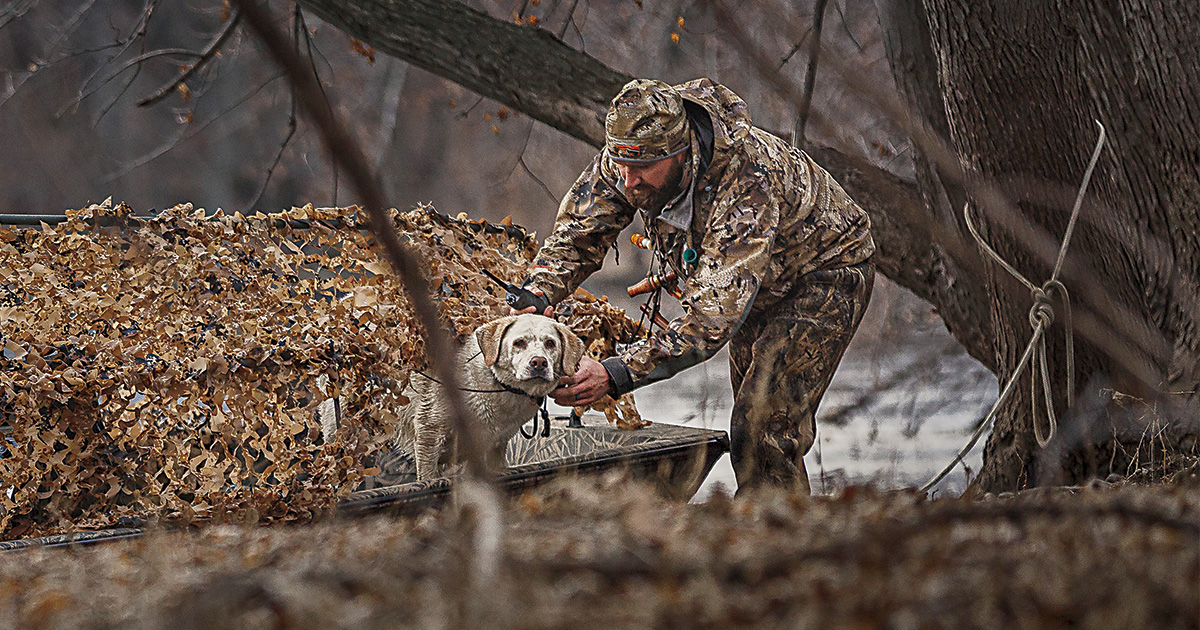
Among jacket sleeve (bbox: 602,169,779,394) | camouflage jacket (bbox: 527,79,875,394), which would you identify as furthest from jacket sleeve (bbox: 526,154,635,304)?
jacket sleeve (bbox: 602,169,779,394)

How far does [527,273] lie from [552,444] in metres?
0.90

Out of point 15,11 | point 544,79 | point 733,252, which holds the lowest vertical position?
point 733,252

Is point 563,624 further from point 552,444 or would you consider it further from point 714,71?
point 714,71

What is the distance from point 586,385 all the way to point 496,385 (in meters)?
0.54

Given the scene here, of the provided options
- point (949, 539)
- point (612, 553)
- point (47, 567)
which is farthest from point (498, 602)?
point (47, 567)

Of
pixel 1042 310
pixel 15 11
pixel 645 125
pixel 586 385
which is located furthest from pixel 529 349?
pixel 15 11

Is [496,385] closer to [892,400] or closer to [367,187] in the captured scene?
[367,187]

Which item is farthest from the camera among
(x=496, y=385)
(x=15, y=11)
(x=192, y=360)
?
(x=15, y=11)

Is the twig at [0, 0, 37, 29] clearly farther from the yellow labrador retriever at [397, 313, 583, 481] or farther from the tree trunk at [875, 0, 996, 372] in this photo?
the tree trunk at [875, 0, 996, 372]

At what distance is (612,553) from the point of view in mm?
722

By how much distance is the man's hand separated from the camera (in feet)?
9.70

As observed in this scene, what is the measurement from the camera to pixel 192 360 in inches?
108

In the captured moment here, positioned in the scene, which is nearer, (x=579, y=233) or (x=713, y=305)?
A: (x=713, y=305)

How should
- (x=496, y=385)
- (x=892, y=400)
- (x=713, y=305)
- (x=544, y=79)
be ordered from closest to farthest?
1. (x=713, y=305)
2. (x=496, y=385)
3. (x=544, y=79)
4. (x=892, y=400)
